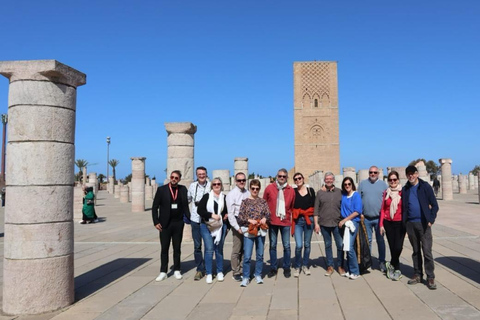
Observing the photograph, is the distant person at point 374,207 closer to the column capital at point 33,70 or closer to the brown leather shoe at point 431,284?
the brown leather shoe at point 431,284

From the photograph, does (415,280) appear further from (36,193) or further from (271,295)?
(36,193)

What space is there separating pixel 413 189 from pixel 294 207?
164cm

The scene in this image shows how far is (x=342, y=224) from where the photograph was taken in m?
5.64

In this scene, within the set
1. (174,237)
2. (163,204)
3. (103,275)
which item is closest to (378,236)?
(174,237)

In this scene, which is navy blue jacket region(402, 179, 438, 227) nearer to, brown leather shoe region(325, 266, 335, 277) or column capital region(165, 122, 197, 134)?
brown leather shoe region(325, 266, 335, 277)

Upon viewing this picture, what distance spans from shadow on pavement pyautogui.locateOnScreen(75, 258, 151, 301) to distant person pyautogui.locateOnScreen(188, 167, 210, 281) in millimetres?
1207

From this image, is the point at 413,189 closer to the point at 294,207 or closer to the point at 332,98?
the point at 294,207

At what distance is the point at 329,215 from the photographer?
5.77 m

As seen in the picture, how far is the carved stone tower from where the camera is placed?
44.3 metres

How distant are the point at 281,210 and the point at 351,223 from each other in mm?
1001

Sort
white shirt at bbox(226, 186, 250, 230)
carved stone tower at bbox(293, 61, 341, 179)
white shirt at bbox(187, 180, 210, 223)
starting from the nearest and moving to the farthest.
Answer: white shirt at bbox(226, 186, 250, 230) → white shirt at bbox(187, 180, 210, 223) → carved stone tower at bbox(293, 61, 341, 179)

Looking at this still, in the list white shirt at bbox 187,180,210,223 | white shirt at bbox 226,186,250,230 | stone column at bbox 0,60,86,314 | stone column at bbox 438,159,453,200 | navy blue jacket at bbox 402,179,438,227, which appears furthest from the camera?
stone column at bbox 438,159,453,200

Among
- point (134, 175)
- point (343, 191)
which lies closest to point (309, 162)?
point (134, 175)

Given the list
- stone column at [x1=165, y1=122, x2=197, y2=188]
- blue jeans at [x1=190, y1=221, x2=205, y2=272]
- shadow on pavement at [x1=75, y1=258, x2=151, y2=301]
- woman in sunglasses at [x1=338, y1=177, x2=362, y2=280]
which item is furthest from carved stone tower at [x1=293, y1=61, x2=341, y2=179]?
blue jeans at [x1=190, y1=221, x2=205, y2=272]
